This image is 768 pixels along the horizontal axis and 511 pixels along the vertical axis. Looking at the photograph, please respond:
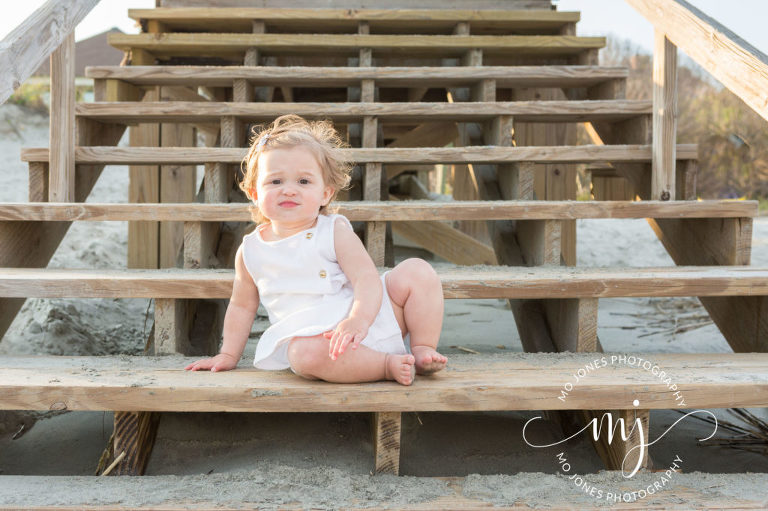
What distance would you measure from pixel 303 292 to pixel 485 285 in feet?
1.72

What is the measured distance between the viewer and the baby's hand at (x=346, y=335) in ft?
4.53

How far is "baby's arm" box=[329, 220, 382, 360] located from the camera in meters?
1.41

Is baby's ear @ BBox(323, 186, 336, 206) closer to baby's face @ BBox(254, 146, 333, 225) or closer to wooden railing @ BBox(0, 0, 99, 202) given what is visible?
baby's face @ BBox(254, 146, 333, 225)

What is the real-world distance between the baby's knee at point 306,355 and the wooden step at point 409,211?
0.73m

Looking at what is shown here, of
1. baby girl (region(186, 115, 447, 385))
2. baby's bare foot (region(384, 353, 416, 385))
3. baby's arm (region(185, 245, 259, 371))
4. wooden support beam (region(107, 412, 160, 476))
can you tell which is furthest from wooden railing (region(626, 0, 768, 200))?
wooden support beam (region(107, 412, 160, 476))

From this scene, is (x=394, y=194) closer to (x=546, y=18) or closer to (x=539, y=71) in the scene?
(x=546, y=18)

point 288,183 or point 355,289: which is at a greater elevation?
point 288,183

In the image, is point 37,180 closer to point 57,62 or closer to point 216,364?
point 57,62

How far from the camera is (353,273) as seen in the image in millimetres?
1531

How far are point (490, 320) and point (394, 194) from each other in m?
4.16

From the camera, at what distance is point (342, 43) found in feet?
11.0

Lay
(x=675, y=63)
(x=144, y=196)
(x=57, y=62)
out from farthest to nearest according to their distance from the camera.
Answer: (x=144, y=196)
(x=675, y=63)
(x=57, y=62)

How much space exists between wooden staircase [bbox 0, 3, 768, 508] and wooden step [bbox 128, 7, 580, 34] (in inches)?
0.5

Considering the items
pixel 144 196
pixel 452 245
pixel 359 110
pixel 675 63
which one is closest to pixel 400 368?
pixel 359 110
